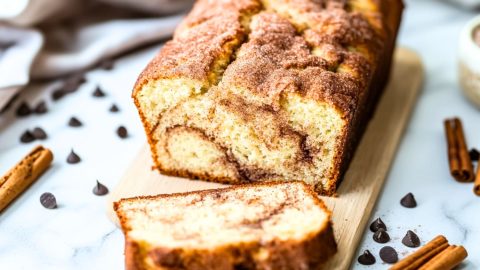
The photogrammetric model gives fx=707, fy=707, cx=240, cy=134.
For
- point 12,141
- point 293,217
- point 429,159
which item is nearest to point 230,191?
point 293,217

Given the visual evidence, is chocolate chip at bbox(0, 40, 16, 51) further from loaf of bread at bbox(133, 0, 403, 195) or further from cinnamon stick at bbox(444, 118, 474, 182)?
cinnamon stick at bbox(444, 118, 474, 182)

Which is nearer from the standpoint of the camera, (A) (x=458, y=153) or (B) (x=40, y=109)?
(A) (x=458, y=153)

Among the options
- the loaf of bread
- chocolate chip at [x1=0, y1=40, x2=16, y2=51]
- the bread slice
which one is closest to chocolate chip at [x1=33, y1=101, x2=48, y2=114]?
chocolate chip at [x1=0, y1=40, x2=16, y2=51]

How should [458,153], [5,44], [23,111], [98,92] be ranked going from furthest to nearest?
[5,44] < [98,92] < [23,111] < [458,153]

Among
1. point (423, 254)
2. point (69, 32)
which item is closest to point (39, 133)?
point (69, 32)

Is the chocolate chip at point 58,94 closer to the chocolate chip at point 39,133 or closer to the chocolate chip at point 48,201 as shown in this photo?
the chocolate chip at point 39,133

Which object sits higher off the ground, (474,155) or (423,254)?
(423,254)

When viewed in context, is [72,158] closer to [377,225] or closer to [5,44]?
[5,44]
